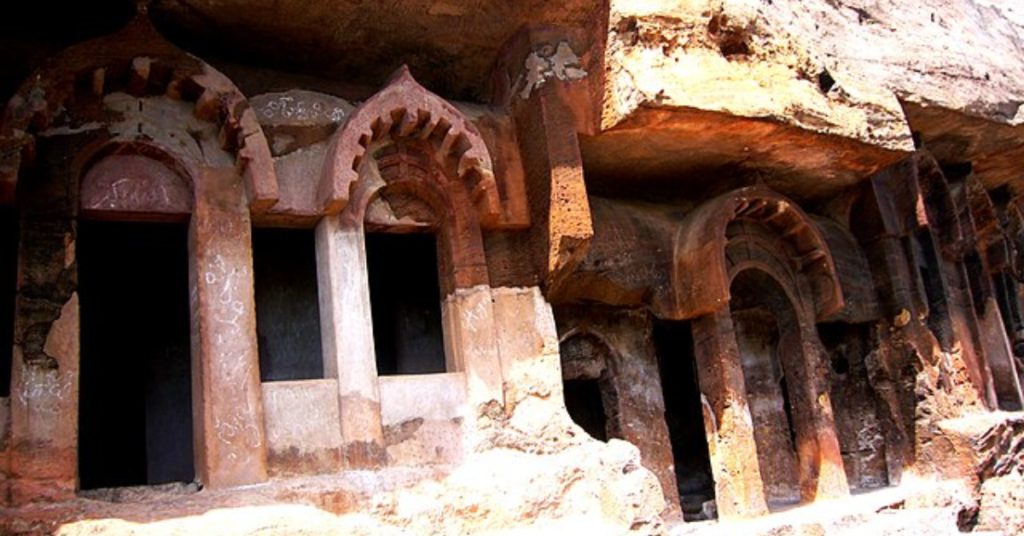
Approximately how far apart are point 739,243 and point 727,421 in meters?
1.71

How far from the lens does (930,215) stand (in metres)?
10.4

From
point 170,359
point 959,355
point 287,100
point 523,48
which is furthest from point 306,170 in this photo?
point 959,355

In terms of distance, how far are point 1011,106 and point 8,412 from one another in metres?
9.67

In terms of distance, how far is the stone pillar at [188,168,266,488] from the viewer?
5.52 m

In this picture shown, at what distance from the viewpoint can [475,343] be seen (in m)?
6.55

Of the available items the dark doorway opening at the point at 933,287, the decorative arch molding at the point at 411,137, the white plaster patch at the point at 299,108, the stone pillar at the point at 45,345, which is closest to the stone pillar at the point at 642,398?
the decorative arch molding at the point at 411,137

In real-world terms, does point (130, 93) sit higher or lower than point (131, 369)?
higher

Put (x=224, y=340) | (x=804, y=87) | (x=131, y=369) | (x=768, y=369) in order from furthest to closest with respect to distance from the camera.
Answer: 1. (x=768, y=369)
2. (x=131, y=369)
3. (x=804, y=87)
4. (x=224, y=340)

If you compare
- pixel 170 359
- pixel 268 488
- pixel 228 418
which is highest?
pixel 170 359

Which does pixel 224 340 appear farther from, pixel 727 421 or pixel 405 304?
pixel 727 421

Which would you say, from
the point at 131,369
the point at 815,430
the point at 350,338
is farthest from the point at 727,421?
the point at 131,369

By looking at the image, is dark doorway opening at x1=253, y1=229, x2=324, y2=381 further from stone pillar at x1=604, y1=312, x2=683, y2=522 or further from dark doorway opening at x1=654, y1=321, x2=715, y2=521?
dark doorway opening at x1=654, y1=321, x2=715, y2=521

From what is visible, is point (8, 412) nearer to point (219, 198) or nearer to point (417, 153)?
point (219, 198)

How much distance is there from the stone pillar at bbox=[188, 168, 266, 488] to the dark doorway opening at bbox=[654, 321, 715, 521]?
597cm
